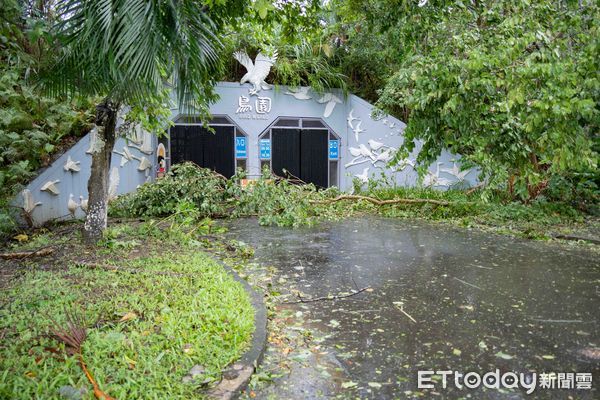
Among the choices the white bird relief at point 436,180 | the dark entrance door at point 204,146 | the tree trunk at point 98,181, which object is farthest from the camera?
the white bird relief at point 436,180

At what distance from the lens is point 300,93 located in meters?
13.8

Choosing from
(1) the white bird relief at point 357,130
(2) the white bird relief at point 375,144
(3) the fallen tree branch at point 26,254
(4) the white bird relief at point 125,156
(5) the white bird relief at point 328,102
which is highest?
(5) the white bird relief at point 328,102

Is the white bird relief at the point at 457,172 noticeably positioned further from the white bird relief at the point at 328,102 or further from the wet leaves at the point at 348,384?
the wet leaves at the point at 348,384

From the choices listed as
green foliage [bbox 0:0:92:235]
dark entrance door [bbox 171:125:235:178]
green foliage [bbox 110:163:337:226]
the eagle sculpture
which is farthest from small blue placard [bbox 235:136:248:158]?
green foliage [bbox 0:0:92:235]

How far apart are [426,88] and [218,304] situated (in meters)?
3.86

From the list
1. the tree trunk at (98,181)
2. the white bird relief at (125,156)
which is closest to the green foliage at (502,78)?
the tree trunk at (98,181)

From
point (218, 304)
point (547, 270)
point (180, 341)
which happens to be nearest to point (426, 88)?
point (547, 270)

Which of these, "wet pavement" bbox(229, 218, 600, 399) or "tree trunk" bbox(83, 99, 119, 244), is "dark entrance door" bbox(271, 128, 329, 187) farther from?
"tree trunk" bbox(83, 99, 119, 244)

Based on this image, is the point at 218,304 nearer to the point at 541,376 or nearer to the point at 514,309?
the point at 541,376

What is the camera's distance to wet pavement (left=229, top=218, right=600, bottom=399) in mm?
2963

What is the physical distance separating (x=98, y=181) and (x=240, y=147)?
7581 millimetres

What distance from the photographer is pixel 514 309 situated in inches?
167

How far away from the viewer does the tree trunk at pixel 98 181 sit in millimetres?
5957

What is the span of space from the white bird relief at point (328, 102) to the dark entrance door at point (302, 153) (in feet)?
1.72
